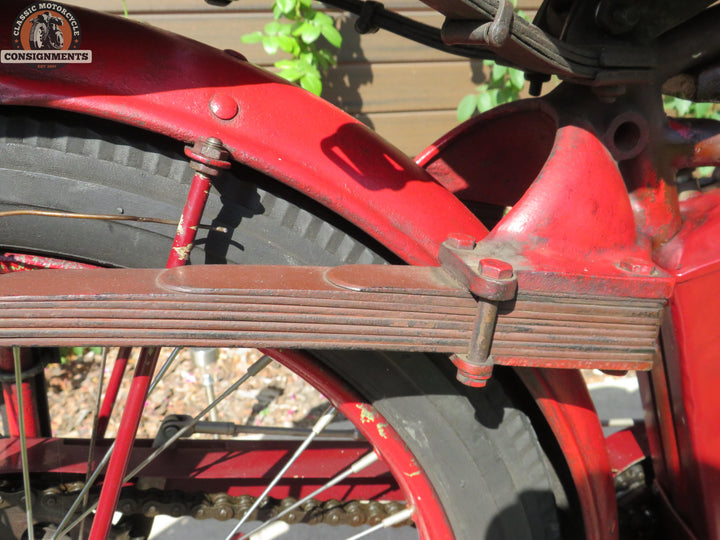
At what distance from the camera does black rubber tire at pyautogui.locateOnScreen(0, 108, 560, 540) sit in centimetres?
89

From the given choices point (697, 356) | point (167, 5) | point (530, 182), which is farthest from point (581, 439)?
point (167, 5)

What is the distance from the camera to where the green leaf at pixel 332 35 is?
2.91 meters

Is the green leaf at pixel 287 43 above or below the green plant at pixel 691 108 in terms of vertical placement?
above

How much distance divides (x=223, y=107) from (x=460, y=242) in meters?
0.39

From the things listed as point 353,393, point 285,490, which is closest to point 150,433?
point 285,490

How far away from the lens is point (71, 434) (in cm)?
239

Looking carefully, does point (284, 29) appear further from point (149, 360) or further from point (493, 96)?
point (149, 360)

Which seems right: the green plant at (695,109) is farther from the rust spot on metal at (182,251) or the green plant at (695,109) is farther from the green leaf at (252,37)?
the rust spot on metal at (182,251)

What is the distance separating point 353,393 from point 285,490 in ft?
1.59

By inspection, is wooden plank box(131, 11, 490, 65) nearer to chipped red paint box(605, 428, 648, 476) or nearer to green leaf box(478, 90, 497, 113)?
green leaf box(478, 90, 497, 113)

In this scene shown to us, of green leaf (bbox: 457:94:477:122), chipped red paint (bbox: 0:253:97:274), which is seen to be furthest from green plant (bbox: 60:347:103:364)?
green leaf (bbox: 457:94:477:122)

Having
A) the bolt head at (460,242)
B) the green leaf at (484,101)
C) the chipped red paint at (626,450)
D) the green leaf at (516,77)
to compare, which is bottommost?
the chipped red paint at (626,450)

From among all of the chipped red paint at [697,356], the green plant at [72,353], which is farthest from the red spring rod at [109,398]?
the green plant at [72,353]

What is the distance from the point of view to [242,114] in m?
0.88
